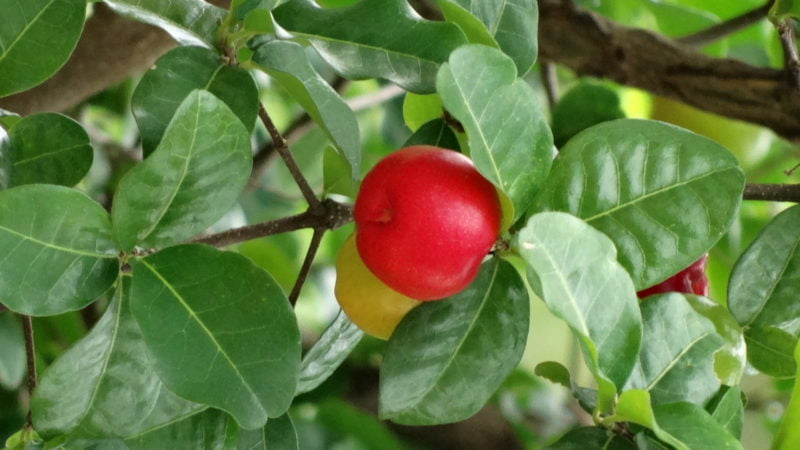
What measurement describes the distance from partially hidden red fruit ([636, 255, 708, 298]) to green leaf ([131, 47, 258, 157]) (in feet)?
0.90

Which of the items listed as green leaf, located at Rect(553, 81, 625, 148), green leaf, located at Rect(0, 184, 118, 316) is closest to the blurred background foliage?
green leaf, located at Rect(553, 81, 625, 148)

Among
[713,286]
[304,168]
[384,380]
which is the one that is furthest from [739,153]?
[384,380]

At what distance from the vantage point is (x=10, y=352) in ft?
3.25

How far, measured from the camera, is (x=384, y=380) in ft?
1.69

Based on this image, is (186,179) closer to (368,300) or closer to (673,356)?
(368,300)

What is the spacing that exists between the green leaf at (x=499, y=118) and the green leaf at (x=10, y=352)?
663 millimetres

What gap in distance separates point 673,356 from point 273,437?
0.23 metres

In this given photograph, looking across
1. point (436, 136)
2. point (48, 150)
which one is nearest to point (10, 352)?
point (48, 150)

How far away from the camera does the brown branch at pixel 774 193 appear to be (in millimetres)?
609

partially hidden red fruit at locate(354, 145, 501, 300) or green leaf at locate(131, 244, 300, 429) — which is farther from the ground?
partially hidden red fruit at locate(354, 145, 501, 300)

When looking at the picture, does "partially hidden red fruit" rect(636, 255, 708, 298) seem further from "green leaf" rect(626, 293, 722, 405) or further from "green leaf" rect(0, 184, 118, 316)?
"green leaf" rect(0, 184, 118, 316)

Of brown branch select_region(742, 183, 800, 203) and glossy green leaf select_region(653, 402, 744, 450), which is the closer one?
glossy green leaf select_region(653, 402, 744, 450)

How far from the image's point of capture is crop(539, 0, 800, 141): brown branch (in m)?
0.82

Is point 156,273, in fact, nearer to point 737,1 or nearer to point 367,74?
point 367,74
